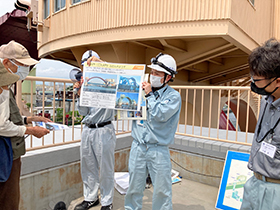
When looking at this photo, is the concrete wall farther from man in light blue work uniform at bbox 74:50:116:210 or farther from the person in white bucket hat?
the person in white bucket hat

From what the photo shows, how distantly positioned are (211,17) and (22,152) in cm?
564

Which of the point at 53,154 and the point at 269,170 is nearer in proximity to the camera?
the point at 269,170

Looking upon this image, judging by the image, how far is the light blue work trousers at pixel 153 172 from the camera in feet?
7.51

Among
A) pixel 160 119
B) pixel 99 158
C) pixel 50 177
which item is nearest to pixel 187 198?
pixel 99 158

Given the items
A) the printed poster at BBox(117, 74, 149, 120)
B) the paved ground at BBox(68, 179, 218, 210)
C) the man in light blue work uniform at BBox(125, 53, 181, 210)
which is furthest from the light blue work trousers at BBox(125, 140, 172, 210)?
the paved ground at BBox(68, 179, 218, 210)


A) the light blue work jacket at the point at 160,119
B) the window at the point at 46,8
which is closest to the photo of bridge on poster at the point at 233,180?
the light blue work jacket at the point at 160,119

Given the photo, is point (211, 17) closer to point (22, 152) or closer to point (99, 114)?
point (99, 114)

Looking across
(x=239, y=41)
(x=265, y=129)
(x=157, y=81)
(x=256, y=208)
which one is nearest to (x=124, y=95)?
(x=157, y=81)

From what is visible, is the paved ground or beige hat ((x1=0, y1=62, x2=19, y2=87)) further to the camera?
the paved ground

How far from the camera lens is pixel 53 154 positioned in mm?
3070

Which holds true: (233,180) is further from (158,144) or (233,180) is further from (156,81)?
(156,81)

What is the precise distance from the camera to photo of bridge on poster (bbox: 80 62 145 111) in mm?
2131

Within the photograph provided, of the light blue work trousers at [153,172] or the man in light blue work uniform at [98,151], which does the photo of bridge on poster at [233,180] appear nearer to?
the light blue work trousers at [153,172]

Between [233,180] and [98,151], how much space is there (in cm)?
226
